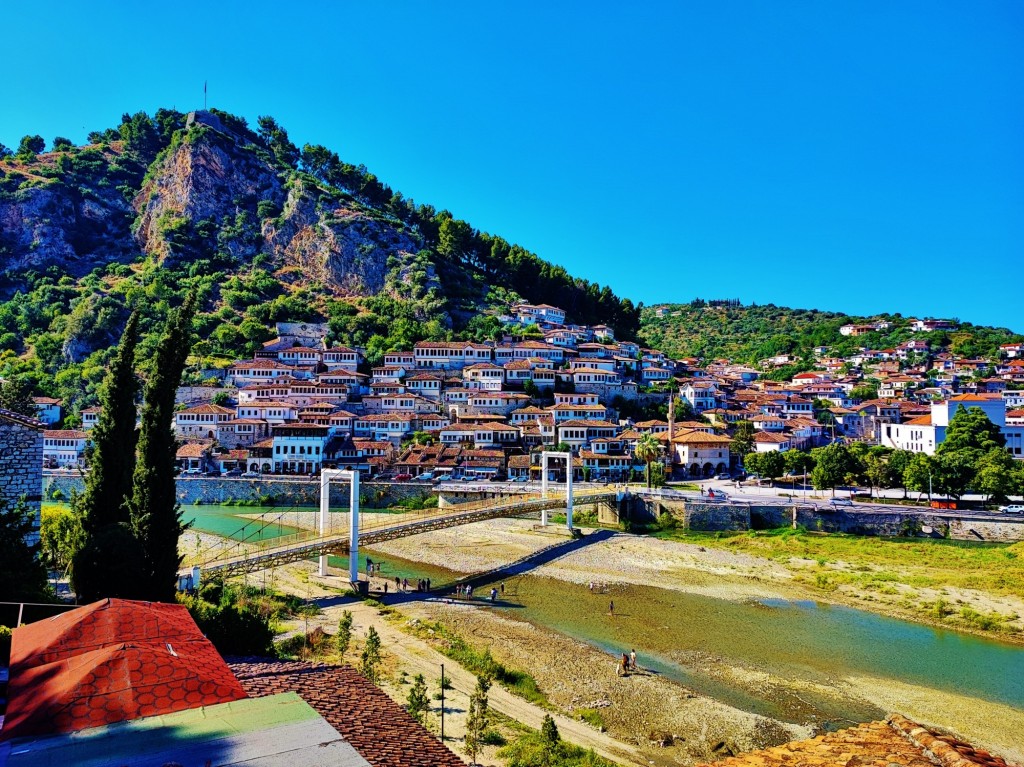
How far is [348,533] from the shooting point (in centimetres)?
2722

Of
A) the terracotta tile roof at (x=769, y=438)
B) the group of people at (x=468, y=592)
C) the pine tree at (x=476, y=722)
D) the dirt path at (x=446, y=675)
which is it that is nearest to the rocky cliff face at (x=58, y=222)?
the dirt path at (x=446, y=675)

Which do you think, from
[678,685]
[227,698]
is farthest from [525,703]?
[227,698]

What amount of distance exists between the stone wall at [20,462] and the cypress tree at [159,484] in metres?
2.03

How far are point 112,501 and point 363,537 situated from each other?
43.6 feet

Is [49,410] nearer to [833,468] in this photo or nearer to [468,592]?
[468,592]

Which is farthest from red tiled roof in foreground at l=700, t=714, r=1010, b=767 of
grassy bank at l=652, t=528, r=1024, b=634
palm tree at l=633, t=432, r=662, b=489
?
palm tree at l=633, t=432, r=662, b=489

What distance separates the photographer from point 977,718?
15.9 meters

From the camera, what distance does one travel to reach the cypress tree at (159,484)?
15.7 metres

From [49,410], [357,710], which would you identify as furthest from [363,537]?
[49,410]

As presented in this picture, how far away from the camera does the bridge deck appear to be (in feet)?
80.1

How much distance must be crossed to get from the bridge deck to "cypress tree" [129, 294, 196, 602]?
25.0 feet

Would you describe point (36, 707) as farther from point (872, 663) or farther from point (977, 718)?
point (872, 663)

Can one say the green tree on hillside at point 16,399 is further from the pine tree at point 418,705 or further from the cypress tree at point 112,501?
the pine tree at point 418,705

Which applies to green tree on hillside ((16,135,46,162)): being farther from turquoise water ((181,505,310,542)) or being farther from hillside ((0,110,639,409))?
turquoise water ((181,505,310,542))
